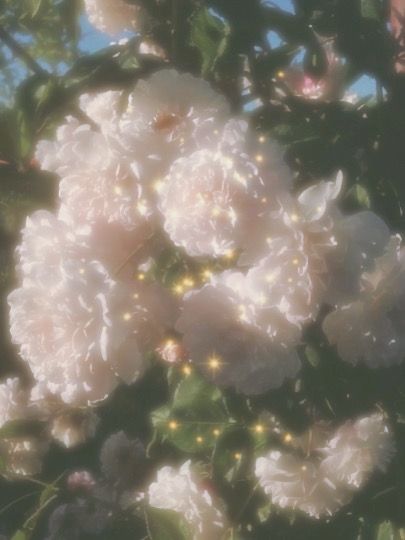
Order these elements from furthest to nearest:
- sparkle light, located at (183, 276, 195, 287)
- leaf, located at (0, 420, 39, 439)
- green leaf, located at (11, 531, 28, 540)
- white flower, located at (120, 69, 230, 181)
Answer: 1. leaf, located at (0, 420, 39, 439)
2. green leaf, located at (11, 531, 28, 540)
3. sparkle light, located at (183, 276, 195, 287)
4. white flower, located at (120, 69, 230, 181)

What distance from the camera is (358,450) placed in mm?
1074

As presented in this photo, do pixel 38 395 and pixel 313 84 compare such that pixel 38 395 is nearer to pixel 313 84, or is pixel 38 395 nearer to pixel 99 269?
pixel 99 269

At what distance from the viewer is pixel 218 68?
1110 millimetres

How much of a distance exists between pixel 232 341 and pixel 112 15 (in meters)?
0.88

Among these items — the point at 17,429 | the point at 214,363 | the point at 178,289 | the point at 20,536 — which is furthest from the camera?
the point at 17,429

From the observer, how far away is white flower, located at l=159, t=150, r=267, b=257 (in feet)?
2.70

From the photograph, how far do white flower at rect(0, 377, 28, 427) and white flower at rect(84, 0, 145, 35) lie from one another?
82cm

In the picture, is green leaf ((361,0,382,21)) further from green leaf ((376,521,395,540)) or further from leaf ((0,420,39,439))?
leaf ((0,420,39,439))

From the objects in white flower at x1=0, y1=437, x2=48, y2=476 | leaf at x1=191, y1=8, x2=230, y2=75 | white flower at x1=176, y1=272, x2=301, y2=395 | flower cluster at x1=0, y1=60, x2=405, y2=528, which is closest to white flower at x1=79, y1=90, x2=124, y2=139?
flower cluster at x1=0, y1=60, x2=405, y2=528

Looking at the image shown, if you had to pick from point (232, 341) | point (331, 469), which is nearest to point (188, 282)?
point (232, 341)

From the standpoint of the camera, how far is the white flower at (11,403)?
1.48 m

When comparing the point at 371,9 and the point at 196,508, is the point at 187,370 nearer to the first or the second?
the point at 196,508

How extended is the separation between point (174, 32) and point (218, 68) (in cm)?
10

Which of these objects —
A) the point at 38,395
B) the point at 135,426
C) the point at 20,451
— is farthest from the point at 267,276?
the point at 20,451
